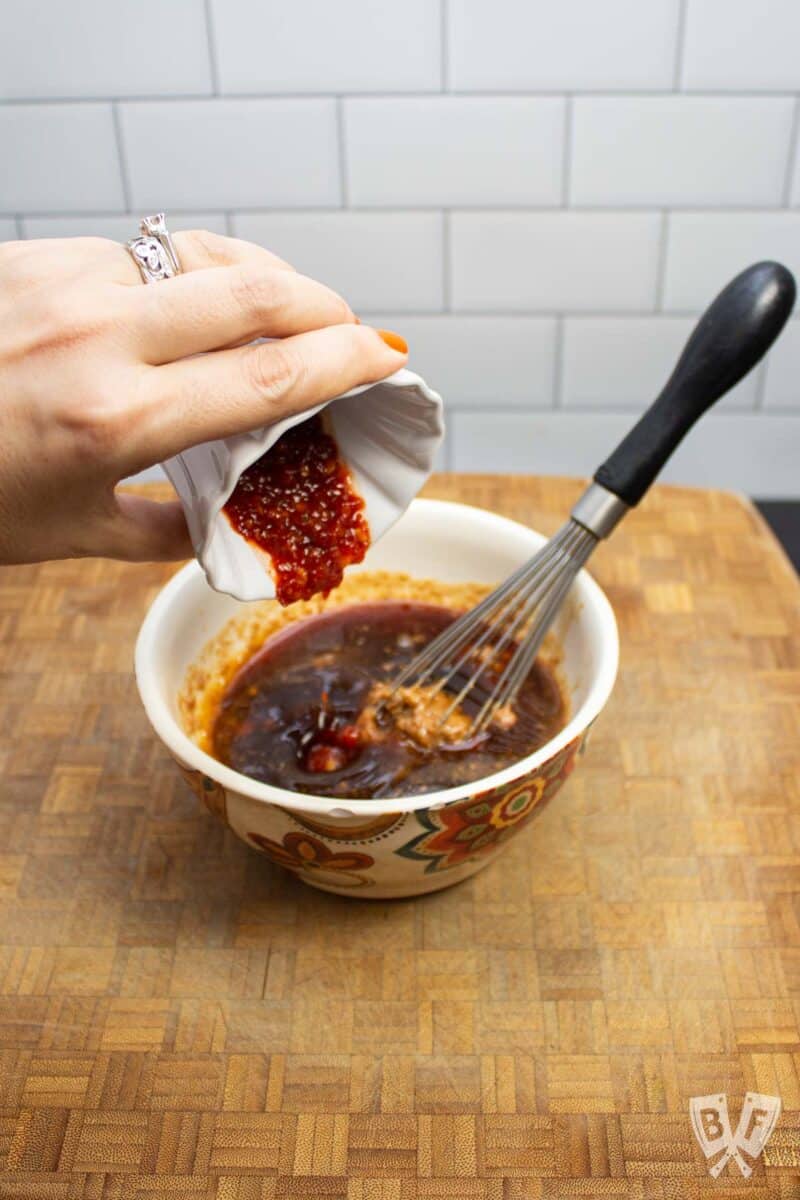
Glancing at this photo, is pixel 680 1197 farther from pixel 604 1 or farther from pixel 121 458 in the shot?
pixel 604 1

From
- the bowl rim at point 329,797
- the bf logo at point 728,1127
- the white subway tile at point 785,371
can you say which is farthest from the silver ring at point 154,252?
the white subway tile at point 785,371

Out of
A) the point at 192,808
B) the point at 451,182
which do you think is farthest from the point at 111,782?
the point at 451,182

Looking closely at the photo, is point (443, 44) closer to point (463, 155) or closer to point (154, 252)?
point (463, 155)

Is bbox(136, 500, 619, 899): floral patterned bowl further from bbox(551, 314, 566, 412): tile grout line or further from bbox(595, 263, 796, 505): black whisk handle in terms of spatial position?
bbox(551, 314, 566, 412): tile grout line

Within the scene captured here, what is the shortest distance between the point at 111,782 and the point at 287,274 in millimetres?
416

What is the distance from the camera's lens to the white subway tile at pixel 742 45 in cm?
118

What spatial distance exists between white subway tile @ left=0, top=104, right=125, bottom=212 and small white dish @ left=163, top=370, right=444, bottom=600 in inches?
30.5

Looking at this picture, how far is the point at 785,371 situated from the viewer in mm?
1399

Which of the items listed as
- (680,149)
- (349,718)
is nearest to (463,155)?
(680,149)

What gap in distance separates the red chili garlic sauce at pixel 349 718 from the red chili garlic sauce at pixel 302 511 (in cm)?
11

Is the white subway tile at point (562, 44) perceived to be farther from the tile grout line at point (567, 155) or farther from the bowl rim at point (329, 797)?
the bowl rim at point (329, 797)

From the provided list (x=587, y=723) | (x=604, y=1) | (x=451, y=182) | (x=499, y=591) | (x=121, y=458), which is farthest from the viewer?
(x=451, y=182)

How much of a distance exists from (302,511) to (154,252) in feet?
0.54

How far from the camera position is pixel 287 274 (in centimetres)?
55
